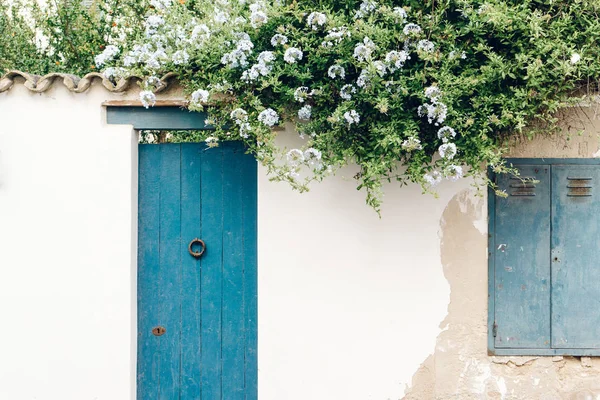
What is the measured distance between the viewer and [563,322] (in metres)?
3.74

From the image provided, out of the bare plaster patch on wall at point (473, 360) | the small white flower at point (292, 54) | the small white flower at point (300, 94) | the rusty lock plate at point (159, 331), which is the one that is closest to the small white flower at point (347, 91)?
the small white flower at point (300, 94)

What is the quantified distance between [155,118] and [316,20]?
134 centimetres

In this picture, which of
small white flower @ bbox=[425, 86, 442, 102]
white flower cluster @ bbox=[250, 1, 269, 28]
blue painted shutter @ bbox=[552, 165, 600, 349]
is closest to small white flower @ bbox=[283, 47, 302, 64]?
white flower cluster @ bbox=[250, 1, 269, 28]

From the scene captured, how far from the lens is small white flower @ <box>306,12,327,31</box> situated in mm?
3217

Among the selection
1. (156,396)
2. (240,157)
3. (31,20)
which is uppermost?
(31,20)

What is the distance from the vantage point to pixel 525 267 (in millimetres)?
3764

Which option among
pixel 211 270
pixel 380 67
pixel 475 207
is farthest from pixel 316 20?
pixel 211 270

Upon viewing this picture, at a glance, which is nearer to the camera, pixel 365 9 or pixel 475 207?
pixel 365 9

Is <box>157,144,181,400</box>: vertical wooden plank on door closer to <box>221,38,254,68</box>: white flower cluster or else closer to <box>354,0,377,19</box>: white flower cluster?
<box>221,38,254,68</box>: white flower cluster

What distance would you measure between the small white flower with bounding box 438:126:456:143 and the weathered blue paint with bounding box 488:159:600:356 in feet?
2.41

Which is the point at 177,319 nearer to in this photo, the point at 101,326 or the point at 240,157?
the point at 101,326

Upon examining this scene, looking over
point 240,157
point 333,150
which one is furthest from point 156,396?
point 333,150

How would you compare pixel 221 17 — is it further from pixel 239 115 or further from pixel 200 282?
pixel 200 282

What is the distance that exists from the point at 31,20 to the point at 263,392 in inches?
222
